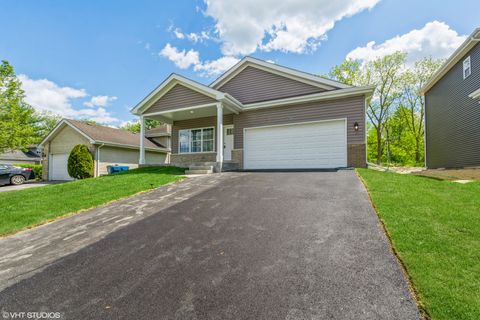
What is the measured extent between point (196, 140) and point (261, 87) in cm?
477

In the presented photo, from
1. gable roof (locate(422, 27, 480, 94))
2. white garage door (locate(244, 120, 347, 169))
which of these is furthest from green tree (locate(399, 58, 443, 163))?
white garage door (locate(244, 120, 347, 169))

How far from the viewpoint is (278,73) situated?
11906mm

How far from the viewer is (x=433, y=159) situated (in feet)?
45.6

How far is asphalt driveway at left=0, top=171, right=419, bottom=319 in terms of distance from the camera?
1.98m

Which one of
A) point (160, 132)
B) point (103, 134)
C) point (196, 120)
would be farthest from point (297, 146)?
point (160, 132)

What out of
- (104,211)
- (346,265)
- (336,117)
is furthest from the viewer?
(336,117)

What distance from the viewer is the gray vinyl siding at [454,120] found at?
10.0 metres

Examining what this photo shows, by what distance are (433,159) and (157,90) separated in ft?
54.4

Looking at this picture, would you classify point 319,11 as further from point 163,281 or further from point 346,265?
point 163,281

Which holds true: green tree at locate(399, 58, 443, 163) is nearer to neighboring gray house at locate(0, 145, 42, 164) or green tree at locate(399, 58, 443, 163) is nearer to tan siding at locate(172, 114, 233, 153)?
tan siding at locate(172, 114, 233, 153)

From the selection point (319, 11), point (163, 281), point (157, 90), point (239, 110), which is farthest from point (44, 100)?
point (163, 281)

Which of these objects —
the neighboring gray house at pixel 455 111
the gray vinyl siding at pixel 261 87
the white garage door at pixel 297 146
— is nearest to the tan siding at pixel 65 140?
the gray vinyl siding at pixel 261 87

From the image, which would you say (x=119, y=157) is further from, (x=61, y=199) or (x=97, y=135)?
(x=61, y=199)

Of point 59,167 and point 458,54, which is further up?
point 458,54
